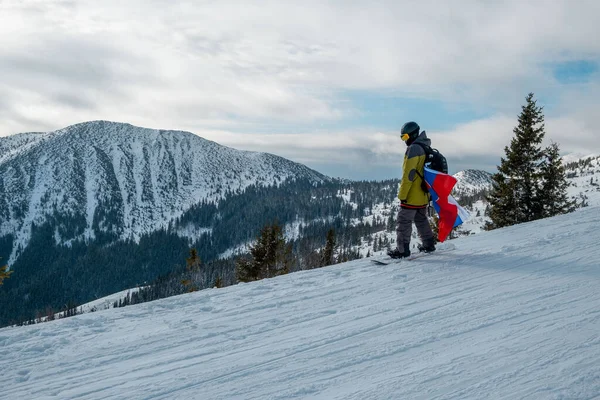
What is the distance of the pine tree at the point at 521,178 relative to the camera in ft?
75.6

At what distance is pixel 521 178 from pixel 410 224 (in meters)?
18.9

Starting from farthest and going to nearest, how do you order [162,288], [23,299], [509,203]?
[23,299], [162,288], [509,203]

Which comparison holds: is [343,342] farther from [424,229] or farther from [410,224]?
[424,229]

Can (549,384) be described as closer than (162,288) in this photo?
Yes

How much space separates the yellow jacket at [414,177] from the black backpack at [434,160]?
0.35 feet

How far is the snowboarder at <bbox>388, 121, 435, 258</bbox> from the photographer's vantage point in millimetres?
7477

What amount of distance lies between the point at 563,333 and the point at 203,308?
4.36m

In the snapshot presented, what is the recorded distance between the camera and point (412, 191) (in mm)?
7684

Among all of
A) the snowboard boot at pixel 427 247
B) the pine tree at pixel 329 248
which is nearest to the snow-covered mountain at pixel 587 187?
the pine tree at pixel 329 248

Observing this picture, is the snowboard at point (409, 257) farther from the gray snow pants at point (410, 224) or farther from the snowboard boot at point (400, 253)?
the gray snow pants at point (410, 224)

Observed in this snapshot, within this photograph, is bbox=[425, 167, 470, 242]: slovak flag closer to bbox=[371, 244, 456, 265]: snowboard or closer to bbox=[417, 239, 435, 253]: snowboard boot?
bbox=[417, 239, 435, 253]: snowboard boot

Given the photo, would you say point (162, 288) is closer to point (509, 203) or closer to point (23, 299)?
point (23, 299)

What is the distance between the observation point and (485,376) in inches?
128

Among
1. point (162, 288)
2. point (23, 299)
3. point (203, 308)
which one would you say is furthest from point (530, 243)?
point (23, 299)
